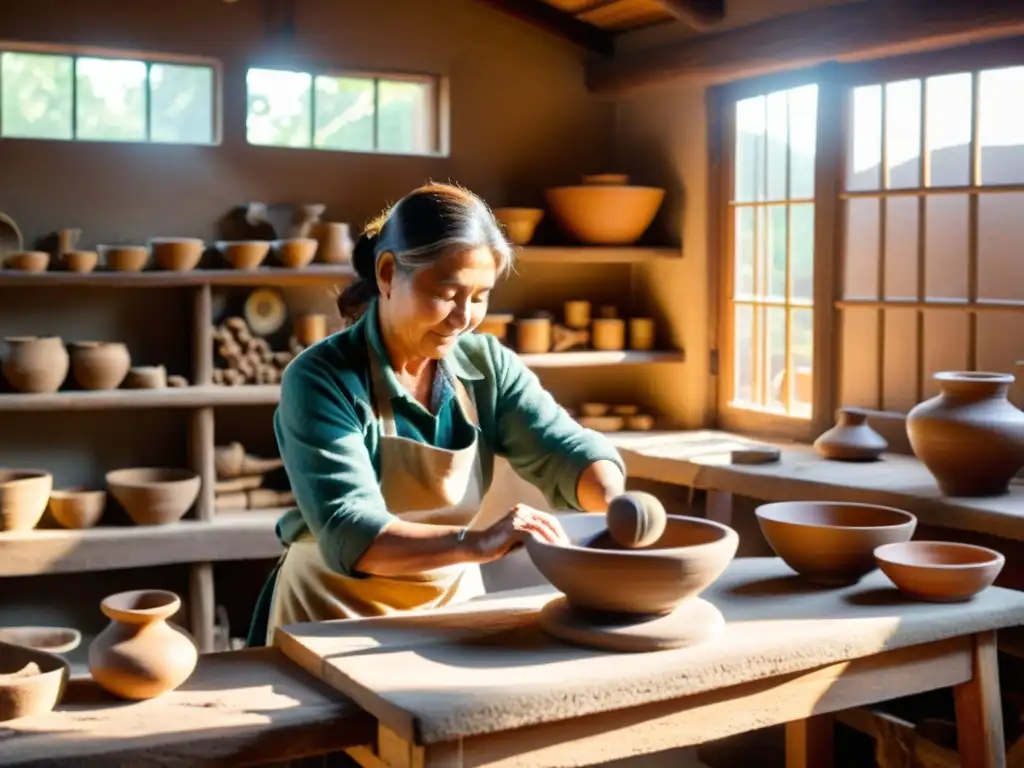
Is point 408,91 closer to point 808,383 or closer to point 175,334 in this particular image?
point 175,334

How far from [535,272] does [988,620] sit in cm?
356

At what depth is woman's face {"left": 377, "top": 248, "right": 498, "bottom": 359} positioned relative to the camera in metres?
2.54

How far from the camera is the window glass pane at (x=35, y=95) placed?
482 cm

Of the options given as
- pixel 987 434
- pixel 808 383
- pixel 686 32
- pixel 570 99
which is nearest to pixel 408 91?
pixel 570 99

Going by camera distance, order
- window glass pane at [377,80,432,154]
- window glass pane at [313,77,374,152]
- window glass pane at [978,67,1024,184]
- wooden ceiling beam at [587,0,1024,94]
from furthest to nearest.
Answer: window glass pane at [377,80,432,154]
window glass pane at [313,77,374,152]
window glass pane at [978,67,1024,184]
wooden ceiling beam at [587,0,1024,94]

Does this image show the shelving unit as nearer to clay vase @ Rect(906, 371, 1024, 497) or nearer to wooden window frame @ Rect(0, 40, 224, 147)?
wooden window frame @ Rect(0, 40, 224, 147)

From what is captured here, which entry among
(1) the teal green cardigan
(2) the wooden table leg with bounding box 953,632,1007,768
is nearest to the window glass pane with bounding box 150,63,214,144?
(1) the teal green cardigan

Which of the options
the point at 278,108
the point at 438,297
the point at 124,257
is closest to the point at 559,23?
the point at 278,108

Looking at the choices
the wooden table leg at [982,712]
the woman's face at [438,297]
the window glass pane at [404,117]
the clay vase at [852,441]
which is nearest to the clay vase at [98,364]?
the window glass pane at [404,117]

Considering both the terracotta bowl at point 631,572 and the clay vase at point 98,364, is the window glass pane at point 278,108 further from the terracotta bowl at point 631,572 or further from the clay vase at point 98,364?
the terracotta bowl at point 631,572

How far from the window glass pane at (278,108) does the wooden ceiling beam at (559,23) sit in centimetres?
91

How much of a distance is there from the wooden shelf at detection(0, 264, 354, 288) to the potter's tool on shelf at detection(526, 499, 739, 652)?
287 cm

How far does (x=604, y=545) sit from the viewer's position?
7.75ft

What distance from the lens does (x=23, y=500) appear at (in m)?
4.58
